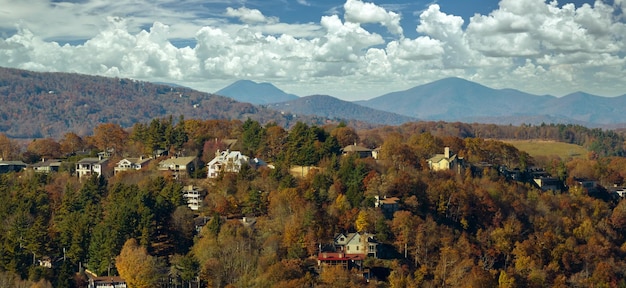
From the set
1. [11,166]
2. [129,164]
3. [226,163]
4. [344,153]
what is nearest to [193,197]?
[226,163]

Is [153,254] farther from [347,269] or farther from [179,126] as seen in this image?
[179,126]

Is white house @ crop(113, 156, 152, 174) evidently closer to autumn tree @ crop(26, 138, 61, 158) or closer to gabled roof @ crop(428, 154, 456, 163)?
autumn tree @ crop(26, 138, 61, 158)

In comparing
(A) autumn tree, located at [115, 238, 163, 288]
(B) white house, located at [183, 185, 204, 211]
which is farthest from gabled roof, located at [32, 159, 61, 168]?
(A) autumn tree, located at [115, 238, 163, 288]

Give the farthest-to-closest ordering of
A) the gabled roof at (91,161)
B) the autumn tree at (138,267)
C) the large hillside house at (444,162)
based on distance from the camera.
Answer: the gabled roof at (91,161) < the large hillside house at (444,162) < the autumn tree at (138,267)

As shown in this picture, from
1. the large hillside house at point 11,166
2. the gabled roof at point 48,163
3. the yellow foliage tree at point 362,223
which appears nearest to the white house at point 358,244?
the yellow foliage tree at point 362,223

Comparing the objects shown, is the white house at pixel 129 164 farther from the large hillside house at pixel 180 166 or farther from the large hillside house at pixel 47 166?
the large hillside house at pixel 47 166

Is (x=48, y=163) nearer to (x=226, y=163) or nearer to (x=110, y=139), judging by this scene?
(x=110, y=139)
